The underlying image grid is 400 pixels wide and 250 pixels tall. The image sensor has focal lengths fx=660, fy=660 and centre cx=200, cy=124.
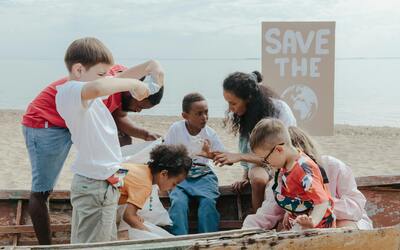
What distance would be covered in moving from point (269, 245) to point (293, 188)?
586mm

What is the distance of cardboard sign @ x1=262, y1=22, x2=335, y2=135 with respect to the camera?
9.69 m

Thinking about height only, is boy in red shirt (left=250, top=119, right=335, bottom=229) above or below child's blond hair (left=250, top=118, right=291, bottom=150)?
below

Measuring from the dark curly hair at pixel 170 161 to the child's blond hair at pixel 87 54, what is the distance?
886mm

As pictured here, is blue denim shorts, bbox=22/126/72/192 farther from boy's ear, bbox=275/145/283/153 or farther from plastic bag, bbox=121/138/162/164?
boy's ear, bbox=275/145/283/153

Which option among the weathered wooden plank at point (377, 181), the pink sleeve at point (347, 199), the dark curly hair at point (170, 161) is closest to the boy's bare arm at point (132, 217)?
the dark curly hair at point (170, 161)

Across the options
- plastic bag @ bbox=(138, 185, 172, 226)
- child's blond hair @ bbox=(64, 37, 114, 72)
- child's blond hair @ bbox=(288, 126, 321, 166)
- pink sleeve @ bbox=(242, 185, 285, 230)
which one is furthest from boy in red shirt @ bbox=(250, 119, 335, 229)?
plastic bag @ bbox=(138, 185, 172, 226)

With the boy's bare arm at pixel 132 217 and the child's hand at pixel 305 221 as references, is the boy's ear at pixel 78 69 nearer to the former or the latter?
the boy's bare arm at pixel 132 217

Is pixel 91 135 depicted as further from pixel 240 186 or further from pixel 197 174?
pixel 240 186

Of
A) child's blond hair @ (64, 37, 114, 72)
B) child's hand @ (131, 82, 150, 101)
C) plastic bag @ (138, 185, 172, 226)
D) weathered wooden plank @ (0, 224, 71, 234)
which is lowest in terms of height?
weathered wooden plank @ (0, 224, 71, 234)

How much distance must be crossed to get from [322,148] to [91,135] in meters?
9.33

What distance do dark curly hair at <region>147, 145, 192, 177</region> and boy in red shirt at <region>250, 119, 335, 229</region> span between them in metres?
0.81

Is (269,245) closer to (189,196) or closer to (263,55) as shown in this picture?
(189,196)

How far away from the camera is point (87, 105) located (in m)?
3.41

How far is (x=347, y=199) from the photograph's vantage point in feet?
12.6
